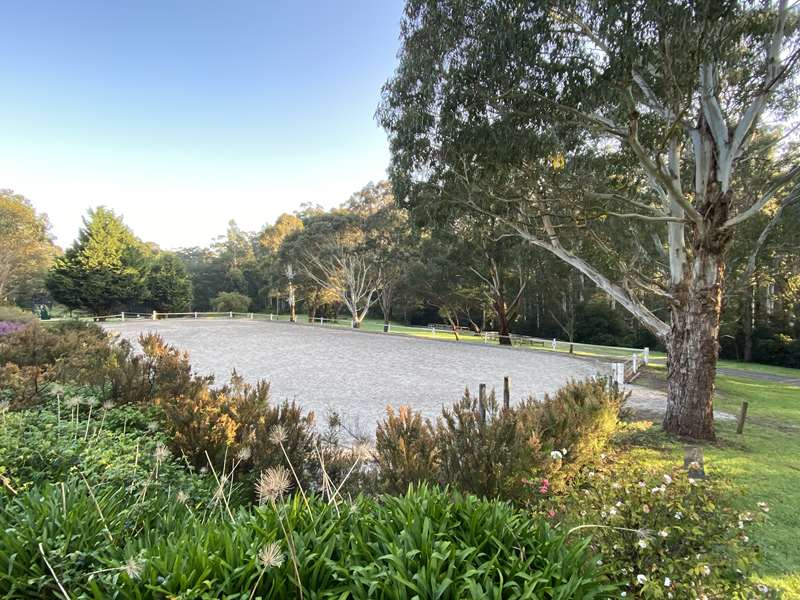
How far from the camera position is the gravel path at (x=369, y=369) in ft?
31.5

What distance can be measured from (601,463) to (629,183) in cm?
940

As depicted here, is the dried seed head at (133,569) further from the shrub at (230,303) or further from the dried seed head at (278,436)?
the shrub at (230,303)

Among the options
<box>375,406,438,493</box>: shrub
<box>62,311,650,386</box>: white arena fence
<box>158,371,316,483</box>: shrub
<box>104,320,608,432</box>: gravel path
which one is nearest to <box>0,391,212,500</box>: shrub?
<box>158,371,316,483</box>: shrub

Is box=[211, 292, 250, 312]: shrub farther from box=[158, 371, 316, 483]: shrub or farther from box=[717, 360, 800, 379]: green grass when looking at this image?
box=[158, 371, 316, 483]: shrub

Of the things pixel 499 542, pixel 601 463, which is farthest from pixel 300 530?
pixel 601 463

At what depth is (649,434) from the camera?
23.4 ft

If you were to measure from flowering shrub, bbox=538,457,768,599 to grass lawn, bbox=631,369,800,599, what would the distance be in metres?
0.51

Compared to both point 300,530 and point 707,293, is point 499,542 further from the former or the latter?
point 707,293

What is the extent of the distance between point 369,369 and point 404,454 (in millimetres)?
10739

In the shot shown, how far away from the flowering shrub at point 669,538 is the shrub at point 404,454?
1121 mm

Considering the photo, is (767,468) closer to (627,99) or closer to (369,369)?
(627,99)

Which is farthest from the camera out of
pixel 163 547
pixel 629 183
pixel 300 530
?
pixel 629 183

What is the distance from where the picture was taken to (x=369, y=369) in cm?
1397

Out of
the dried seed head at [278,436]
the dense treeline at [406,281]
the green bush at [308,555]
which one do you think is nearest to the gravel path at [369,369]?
the dried seed head at [278,436]
